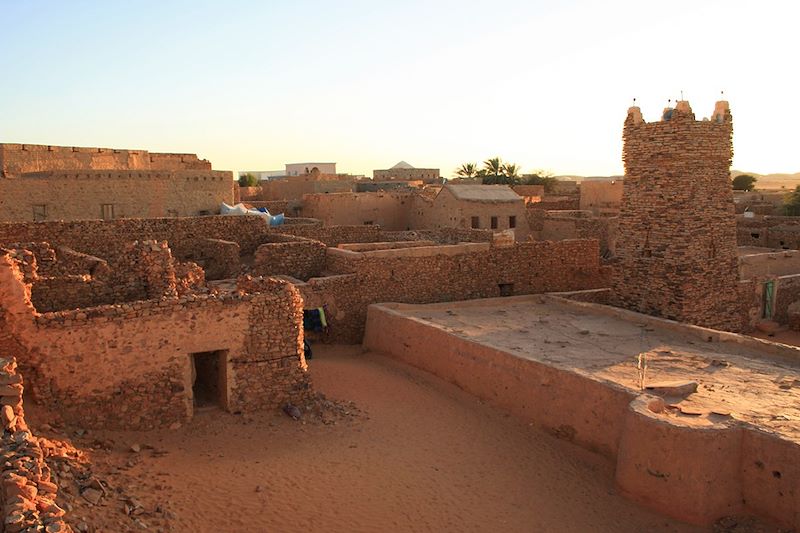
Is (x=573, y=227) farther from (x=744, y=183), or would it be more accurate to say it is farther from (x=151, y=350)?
(x=744, y=183)

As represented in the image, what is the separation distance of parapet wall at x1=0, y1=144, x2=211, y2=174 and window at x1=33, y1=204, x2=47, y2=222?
7.42ft

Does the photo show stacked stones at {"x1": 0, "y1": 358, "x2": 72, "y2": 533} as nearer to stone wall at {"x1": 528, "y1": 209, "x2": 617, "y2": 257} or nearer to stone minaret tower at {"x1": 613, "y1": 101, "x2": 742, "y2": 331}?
stone minaret tower at {"x1": 613, "y1": 101, "x2": 742, "y2": 331}

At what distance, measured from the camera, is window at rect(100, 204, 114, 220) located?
65.7ft

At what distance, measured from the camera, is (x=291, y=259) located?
16734 mm

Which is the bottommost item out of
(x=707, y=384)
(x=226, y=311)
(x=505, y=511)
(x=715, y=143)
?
(x=505, y=511)

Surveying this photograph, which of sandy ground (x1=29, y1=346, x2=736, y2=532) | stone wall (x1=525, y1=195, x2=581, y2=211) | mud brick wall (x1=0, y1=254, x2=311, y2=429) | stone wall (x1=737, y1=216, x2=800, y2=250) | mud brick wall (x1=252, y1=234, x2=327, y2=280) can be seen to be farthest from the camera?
stone wall (x1=525, y1=195, x2=581, y2=211)

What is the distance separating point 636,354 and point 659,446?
3946 mm

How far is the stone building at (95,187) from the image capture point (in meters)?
18.8

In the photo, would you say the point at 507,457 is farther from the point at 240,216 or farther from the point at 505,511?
the point at 240,216

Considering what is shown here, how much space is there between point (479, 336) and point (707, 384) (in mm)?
3980

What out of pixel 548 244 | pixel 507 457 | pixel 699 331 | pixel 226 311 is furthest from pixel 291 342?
pixel 548 244

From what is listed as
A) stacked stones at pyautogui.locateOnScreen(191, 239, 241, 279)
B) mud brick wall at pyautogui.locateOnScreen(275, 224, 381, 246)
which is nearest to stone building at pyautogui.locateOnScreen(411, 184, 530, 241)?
mud brick wall at pyautogui.locateOnScreen(275, 224, 381, 246)

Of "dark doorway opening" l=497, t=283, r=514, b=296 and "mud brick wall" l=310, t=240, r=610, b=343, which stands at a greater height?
"mud brick wall" l=310, t=240, r=610, b=343

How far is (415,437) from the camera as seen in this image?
1044 centimetres
